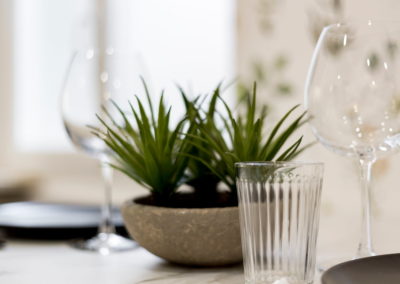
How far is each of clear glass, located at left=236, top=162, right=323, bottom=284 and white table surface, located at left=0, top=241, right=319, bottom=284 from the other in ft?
0.20

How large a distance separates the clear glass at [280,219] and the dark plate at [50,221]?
38 centimetres

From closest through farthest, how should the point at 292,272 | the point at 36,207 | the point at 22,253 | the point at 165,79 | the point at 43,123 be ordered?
the point at 292,272
the point at 22,253
the point at 36,207
the point at 165,79
the point at 43,123

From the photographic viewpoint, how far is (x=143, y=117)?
68 cm

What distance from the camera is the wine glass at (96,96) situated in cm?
85

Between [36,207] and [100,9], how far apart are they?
133 centimetres

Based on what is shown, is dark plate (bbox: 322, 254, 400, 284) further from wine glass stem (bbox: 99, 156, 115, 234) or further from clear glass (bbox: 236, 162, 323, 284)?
wine glass stem (bbox: 99, 156, 115, 234)

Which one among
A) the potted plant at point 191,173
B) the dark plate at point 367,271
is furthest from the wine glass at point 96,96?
the dark plate at point 367,271

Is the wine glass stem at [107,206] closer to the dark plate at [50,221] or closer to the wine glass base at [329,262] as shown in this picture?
the dark plate at [50,221]

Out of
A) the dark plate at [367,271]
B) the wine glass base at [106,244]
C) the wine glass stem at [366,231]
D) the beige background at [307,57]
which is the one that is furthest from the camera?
the beige background at [307,57]

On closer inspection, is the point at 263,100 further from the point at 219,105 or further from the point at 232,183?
the point at 232,183

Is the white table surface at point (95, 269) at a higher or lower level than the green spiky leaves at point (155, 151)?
lower

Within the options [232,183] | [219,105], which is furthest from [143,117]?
[219,105]

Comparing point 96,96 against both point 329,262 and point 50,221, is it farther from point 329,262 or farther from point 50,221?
point 329,262

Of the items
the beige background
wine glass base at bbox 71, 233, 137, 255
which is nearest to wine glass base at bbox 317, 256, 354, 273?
wine glass base at bbox 71, 233, 137, 255
